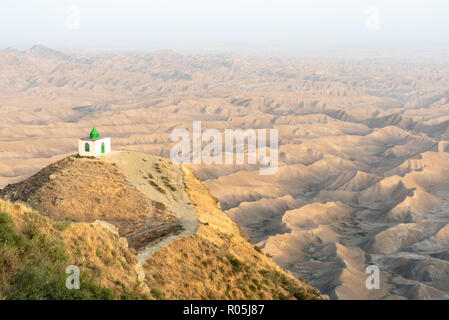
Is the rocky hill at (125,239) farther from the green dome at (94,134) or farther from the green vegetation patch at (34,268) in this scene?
the green dome at (94,134)

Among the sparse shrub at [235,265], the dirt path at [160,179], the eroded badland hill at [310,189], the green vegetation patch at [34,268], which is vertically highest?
the green vegetation patch at [34,268]

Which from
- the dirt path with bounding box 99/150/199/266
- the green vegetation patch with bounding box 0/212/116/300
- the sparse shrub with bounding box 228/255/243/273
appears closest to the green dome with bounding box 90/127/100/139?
the dirt path with bounding box 99/150/199/266

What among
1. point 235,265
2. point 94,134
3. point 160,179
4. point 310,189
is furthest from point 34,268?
point 310,189

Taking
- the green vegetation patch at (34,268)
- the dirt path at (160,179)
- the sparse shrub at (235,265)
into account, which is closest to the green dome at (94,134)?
the dirt path at (160,179)

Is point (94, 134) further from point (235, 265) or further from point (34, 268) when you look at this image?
point (34, 268)

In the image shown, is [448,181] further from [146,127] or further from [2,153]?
[2,153]

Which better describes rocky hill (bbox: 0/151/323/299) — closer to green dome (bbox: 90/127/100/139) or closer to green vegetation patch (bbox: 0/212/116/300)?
green vegetation patch (bbox: 0/212/116/300)
